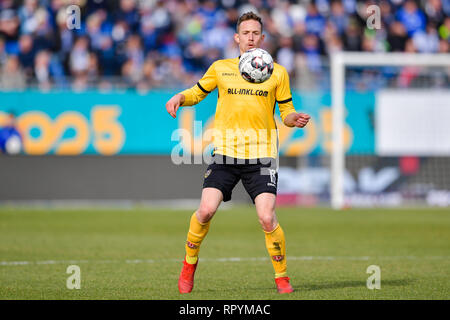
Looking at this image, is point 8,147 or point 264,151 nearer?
point 264,151

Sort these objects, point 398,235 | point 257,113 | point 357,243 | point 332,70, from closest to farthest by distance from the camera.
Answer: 1. point 257,113
2. point 357,243
3. point 398,235
4. point 332,70

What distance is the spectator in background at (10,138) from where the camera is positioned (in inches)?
665

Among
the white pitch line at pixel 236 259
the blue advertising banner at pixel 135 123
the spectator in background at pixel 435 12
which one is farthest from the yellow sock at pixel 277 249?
the spectator in background at pixel 435 12

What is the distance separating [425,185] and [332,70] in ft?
10.4

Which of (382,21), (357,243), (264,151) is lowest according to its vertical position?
(357,243)

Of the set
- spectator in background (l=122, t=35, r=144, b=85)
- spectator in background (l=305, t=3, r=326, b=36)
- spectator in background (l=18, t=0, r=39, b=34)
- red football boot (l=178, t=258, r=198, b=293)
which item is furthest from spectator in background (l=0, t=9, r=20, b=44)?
red football boot (l=178, t=258, r=198, b=293)

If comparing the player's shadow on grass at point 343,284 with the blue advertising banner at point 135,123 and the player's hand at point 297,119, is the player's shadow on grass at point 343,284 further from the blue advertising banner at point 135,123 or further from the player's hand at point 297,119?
the blue advertising banner at point 135,123

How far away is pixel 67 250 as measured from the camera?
412 inches

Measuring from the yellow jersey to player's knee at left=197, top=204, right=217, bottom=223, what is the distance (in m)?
0.48

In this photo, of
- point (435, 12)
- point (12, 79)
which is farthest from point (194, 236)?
point (435, 12)
